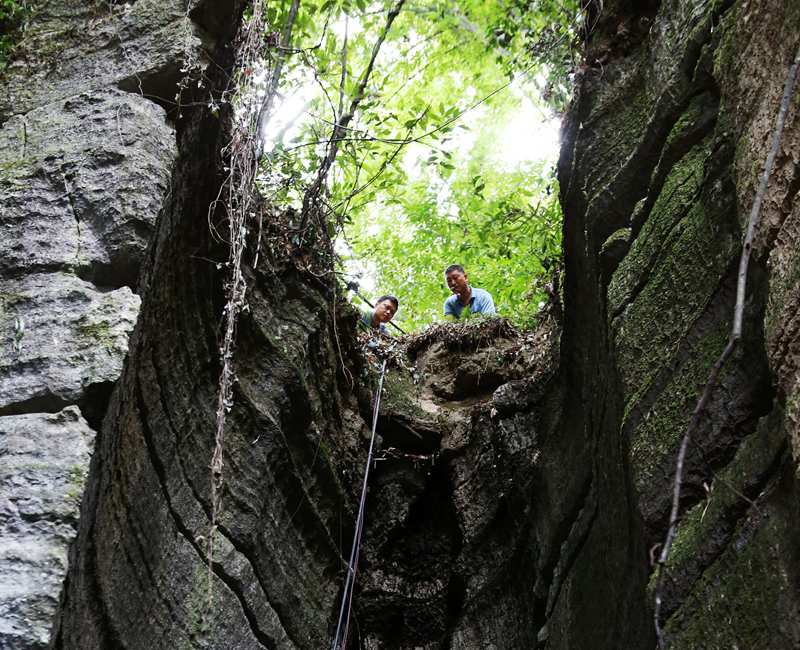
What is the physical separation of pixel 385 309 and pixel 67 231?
17.4ft

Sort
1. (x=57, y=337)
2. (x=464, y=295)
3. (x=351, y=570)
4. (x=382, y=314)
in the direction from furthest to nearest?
(x=464, y=295) < (x=382, y=314) < (x=351, y=570) < (x=57, y=337)

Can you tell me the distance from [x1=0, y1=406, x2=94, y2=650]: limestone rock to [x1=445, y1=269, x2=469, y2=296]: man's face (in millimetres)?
6286

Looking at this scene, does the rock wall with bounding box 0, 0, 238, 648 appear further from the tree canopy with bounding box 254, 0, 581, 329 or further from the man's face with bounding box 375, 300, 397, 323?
the man's face with bounding box 375, 300, 397, 323

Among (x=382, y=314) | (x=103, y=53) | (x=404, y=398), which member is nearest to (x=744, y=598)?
(x=404, y=398)

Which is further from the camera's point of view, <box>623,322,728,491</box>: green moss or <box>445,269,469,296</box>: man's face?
<box>445,269,469,296</box>: man's face

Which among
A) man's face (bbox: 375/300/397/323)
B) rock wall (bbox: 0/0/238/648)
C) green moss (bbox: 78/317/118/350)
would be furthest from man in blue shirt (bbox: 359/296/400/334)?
green moss (bbox: 78/317/118/350)

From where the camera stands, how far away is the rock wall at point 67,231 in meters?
3.07

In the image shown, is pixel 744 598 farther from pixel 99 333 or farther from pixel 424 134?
pixel 424 134

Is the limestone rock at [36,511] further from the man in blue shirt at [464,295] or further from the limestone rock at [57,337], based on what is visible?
the man in blue shirt at [464,295]

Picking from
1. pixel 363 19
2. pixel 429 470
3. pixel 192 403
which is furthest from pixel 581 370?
pixel 363 19

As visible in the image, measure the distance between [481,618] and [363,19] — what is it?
619cm

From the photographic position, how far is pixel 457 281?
30.5 feet

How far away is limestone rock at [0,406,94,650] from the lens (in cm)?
280

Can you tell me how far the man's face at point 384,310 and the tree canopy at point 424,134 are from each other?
3.06ft
